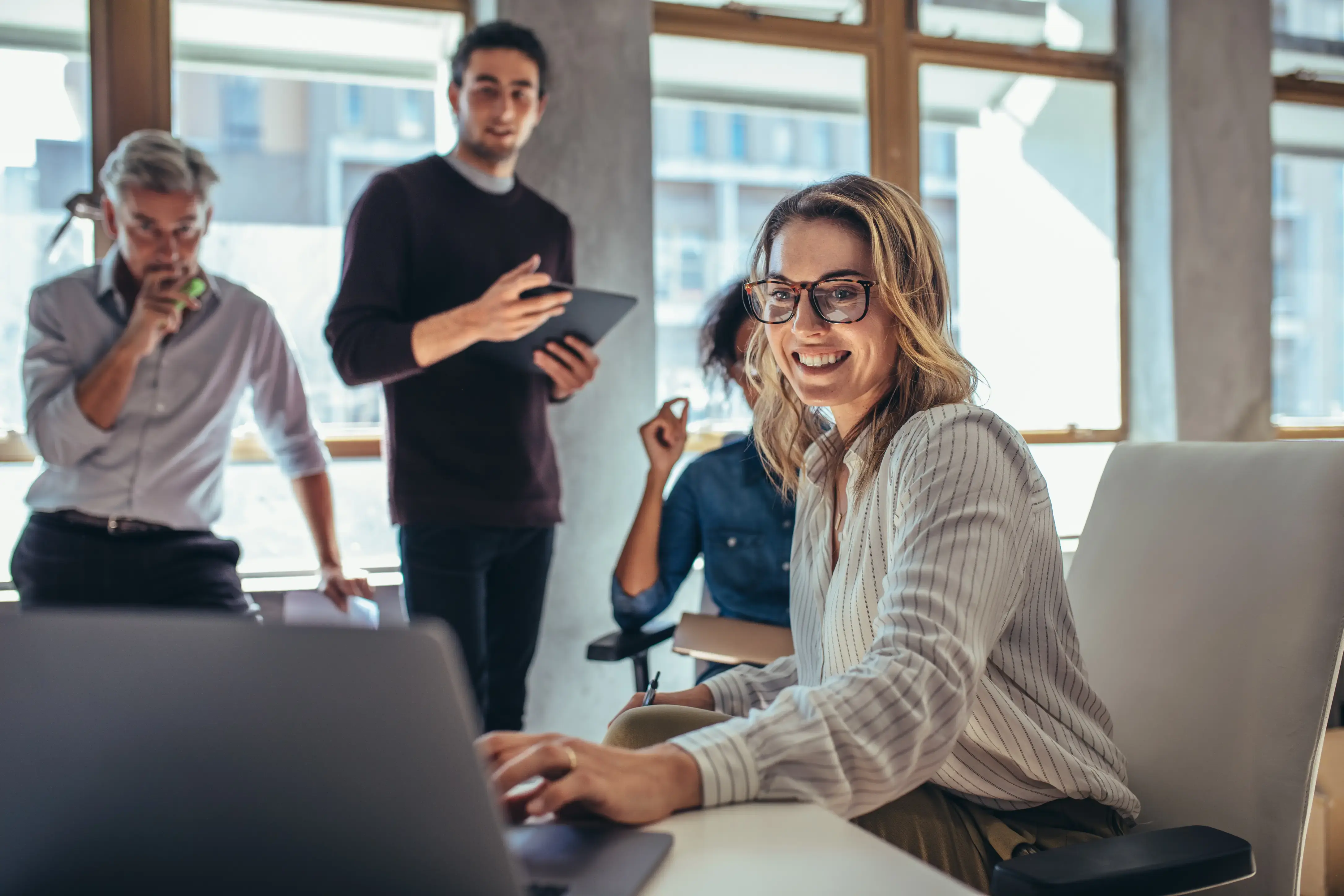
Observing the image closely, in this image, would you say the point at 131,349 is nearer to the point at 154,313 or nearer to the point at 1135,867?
the point at 154,313

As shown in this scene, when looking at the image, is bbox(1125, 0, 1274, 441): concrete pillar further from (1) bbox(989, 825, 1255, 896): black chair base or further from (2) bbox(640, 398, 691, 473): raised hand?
(1) bbox(989, 825, 1255, 896): black chair base

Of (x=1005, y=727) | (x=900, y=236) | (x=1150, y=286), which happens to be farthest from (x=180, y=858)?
(x=1150, y=286)

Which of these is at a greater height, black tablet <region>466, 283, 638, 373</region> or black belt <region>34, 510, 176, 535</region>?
black tablet <region>466, 283, 638, 373</region>

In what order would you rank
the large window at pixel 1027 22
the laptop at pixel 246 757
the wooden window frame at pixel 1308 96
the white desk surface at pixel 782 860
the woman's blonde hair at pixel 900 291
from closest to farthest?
1. the laptop at pixel 246 757
2. the white desk surface at pixel 782 860
3. the woman's blonde hair at pixel 900 291
4. the large window at pixel 1027 22
5. the wooden window frame at pixel 1308 96

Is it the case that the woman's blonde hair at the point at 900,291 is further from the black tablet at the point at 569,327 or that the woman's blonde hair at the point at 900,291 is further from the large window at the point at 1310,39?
the large window at the point at 1310,39

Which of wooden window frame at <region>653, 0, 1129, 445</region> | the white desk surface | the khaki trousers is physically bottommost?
the khaki trousers

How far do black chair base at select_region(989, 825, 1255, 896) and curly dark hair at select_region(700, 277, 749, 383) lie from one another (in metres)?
1.53

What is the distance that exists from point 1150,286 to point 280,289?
3104mm

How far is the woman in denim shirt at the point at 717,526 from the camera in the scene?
2258mm

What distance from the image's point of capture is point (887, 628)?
93 cm

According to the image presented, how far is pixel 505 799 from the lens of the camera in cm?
77

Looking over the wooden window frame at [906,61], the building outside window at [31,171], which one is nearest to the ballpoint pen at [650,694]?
the building outside window at [31,171]

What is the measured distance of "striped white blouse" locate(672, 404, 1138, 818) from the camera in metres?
0.84

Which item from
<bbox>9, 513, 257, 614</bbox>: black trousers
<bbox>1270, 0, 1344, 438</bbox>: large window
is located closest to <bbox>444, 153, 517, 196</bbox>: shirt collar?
<bbox>9, 513, 257, 614</bbox>: black trousers
